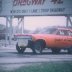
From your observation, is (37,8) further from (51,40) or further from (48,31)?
(48,31)

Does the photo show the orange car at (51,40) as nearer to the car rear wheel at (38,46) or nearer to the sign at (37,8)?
the car rear wheel at (38,46)

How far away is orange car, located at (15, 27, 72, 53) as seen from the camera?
9836mm

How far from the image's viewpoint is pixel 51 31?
33.0 feet

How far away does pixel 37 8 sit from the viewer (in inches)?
531

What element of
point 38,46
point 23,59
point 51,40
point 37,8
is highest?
point 37,8

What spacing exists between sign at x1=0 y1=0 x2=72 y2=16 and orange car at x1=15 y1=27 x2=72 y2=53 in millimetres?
1831

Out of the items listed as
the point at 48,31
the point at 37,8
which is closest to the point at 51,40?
the point at 48,31

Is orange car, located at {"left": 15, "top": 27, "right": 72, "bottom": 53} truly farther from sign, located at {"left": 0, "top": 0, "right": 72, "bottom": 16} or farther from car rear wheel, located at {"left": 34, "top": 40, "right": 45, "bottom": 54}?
sign, located at {"left": 0, "top": 0, "right": 72, "bottom": 16}

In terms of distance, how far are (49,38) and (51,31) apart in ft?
0.92

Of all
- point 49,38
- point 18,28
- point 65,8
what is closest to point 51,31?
point 49,38

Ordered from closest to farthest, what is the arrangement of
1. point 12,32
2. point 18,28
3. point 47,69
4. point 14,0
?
point 47,69 → point 18,28 → point 12,32 → point 14,0

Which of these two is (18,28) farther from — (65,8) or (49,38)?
(65,8)

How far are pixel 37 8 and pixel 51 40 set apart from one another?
12.7ft

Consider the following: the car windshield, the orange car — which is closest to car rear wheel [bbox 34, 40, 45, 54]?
the orange car
